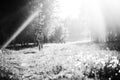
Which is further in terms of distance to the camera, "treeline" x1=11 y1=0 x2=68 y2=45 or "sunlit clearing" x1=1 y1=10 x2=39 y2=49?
"sunlit clearing" x1=1 y1=10 x2=39 y2=49

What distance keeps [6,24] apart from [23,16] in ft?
10.2

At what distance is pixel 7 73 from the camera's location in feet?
25.7

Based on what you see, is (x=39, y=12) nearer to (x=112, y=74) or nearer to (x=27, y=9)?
(x=27, y=9)

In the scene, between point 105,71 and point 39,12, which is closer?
point 105,71

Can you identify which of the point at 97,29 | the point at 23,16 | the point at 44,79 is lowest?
the point at 44,79

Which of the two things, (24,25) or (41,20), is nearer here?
(41,20)

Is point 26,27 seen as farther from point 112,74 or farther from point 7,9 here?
point 112,74

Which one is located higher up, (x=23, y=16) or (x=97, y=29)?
(x=23, y=16)

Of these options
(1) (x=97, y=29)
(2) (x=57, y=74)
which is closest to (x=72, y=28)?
(1) (x=97, y=29)

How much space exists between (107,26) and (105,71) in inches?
903

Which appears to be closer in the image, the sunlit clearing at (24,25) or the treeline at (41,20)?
the treeline at (41,20)

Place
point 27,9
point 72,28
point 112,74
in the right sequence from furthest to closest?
point 72,28, point 27,9, point 112,74

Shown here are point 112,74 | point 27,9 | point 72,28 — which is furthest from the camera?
point 72,28

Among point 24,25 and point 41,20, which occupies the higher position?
point 41,20
